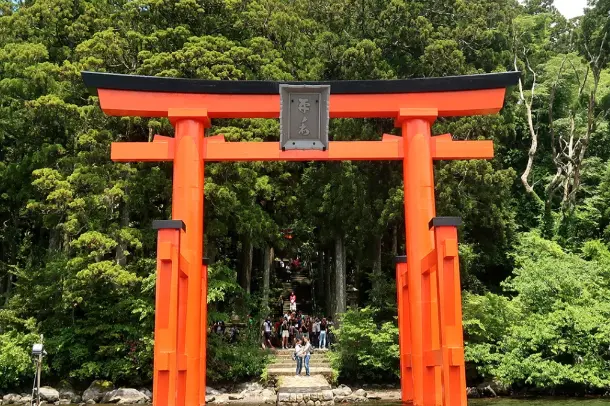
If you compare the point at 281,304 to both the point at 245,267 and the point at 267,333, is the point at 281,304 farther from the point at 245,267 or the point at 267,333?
the point at 267,333

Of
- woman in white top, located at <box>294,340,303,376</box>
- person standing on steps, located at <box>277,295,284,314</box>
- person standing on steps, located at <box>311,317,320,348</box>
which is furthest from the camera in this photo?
person standing on steps, located at <box>277,295,284,314</box>

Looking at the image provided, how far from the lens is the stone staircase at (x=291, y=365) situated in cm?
1689

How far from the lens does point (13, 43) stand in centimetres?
1817

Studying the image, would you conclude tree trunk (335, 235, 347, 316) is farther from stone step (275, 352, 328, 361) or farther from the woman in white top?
the woman in white top

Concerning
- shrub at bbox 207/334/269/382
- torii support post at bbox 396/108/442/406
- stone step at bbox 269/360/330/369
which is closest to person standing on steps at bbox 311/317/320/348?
stone step at bbox 269/360/330/369

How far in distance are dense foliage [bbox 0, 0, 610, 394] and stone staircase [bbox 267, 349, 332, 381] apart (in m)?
0.75

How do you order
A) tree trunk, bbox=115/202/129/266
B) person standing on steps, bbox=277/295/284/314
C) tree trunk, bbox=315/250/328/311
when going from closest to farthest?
1. tree trunk, bbox=115/202/129/266
2. person standing on steps, bbox=277/295/284/314
3. tree trunk, bbox=315/250/328/311

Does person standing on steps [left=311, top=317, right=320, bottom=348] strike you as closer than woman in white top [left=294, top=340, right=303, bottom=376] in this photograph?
No

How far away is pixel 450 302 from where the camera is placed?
718 cm

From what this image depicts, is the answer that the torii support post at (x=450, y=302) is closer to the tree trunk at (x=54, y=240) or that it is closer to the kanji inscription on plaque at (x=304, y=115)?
the kanji inscription on plaque at (x=304, y=115)

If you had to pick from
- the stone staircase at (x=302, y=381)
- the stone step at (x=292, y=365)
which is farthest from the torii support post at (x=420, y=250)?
the stone step at (x=292, y=365)

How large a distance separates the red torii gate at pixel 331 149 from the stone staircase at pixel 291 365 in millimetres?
7386

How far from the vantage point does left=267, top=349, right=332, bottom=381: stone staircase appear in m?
16.9

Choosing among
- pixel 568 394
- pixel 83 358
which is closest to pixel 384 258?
pixel 568 394
